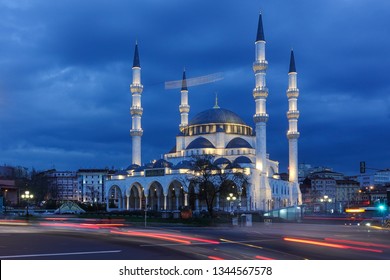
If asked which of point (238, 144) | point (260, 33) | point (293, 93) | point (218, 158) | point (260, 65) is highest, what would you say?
point (260, 33)

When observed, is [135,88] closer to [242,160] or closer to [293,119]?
[242,160]

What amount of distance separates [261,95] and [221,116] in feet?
63.9

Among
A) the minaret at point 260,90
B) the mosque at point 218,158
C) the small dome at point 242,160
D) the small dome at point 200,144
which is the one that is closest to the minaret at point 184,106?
the mosque at point 218,158

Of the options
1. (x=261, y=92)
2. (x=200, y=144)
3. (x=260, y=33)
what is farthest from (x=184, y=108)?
(x=260, y=33)

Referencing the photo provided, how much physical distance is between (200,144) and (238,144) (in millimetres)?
6908

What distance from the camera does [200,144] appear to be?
9669cm

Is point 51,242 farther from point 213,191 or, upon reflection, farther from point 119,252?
point 213,191

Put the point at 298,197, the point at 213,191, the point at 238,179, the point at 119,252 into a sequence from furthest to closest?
the point at 298,197
the point at 238,179
the point at 213,191
the point at 119,252

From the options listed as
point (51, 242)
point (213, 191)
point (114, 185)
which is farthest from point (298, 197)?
point (51, 242)

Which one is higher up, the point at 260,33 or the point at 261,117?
the point at 260,33

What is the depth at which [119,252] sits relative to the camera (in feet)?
66.8

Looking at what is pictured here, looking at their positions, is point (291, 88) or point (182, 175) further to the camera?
point (291, 88)

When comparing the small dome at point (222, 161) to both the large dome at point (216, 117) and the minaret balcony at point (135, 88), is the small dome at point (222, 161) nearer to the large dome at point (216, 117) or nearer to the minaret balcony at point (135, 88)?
the large dome at point (216, 117)

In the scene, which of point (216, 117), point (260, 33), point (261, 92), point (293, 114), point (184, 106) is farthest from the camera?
point (184, 106)
